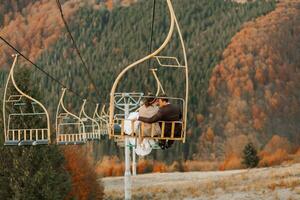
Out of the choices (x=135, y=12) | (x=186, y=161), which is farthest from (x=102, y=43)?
(x=186, y=161)

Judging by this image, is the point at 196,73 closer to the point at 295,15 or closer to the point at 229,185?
the point at 295,15

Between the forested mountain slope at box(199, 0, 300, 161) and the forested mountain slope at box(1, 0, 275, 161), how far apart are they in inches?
109

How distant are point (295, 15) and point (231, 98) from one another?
1277 inches

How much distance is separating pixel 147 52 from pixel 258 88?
25785 millimetres

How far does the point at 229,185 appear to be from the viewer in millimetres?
68625

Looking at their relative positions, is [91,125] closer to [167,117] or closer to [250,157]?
[167,117]

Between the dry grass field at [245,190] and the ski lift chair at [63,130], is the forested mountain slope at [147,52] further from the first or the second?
the ski lift chair at [63,130]

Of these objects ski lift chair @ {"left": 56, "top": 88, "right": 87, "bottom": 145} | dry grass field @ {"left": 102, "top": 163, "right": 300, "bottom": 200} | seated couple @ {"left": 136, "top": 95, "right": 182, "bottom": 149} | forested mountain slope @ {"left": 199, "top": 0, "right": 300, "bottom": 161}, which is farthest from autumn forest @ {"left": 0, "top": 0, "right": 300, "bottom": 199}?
seated couple @ {"left": 136, "top": 95, "right": 182, "bottom": 149}

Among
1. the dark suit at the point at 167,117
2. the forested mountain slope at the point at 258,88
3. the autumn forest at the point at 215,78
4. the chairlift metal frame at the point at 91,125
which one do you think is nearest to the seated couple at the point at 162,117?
the dark suit at the point at 167,117

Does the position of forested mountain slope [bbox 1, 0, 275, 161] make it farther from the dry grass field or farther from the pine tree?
the dry grass field

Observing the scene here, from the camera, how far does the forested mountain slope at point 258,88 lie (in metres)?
153

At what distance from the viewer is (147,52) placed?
169m

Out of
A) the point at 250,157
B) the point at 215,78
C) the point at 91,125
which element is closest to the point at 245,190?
the point at 91,125

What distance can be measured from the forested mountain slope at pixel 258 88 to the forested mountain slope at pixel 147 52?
9.06ft
